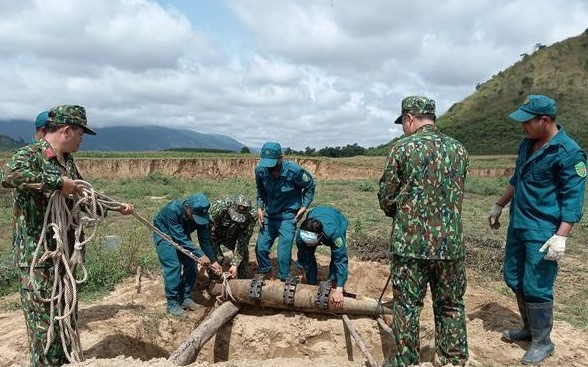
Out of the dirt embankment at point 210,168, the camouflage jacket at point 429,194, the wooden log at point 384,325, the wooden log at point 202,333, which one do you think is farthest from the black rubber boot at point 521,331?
the dirt embankment at point 210,168

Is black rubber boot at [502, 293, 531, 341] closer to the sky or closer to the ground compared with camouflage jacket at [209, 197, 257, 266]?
closer to the ground

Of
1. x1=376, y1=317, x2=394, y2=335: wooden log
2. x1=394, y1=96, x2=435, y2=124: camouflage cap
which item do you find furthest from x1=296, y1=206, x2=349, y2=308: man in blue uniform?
x1=394, y1=96, x2=435, y2=124: camouflage cap

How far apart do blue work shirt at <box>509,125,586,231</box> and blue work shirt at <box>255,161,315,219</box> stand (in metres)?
2.52

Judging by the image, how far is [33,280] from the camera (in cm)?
328

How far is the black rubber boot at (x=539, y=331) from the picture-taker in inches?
151

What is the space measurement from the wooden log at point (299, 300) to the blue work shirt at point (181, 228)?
50cm

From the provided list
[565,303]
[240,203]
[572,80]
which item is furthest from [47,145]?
[572,80]

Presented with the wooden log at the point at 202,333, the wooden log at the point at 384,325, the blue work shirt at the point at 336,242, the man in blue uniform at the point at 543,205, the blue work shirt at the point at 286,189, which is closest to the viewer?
the man in blue uniform at the point at 543,205

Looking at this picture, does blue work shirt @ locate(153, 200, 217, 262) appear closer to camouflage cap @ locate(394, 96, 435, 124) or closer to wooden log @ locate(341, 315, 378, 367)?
wooden log @ locate(341, 315, 378, 367)

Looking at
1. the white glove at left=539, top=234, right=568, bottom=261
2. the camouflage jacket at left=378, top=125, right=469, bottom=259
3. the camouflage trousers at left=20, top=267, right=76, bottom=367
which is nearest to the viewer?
the camouflage jacket at left=378, top=125, right=469, bottom=259

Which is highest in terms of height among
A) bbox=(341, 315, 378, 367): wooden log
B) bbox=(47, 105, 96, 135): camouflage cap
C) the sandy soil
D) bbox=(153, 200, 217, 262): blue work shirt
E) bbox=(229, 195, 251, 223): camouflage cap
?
bbox=(47, 105, 96, 135): camouflage cap

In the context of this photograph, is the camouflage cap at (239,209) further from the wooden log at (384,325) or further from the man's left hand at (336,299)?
the wooden log at (384,325)

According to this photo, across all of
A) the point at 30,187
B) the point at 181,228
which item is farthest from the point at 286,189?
the point at 30,187

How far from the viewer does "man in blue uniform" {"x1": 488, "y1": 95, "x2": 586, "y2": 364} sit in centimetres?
368
